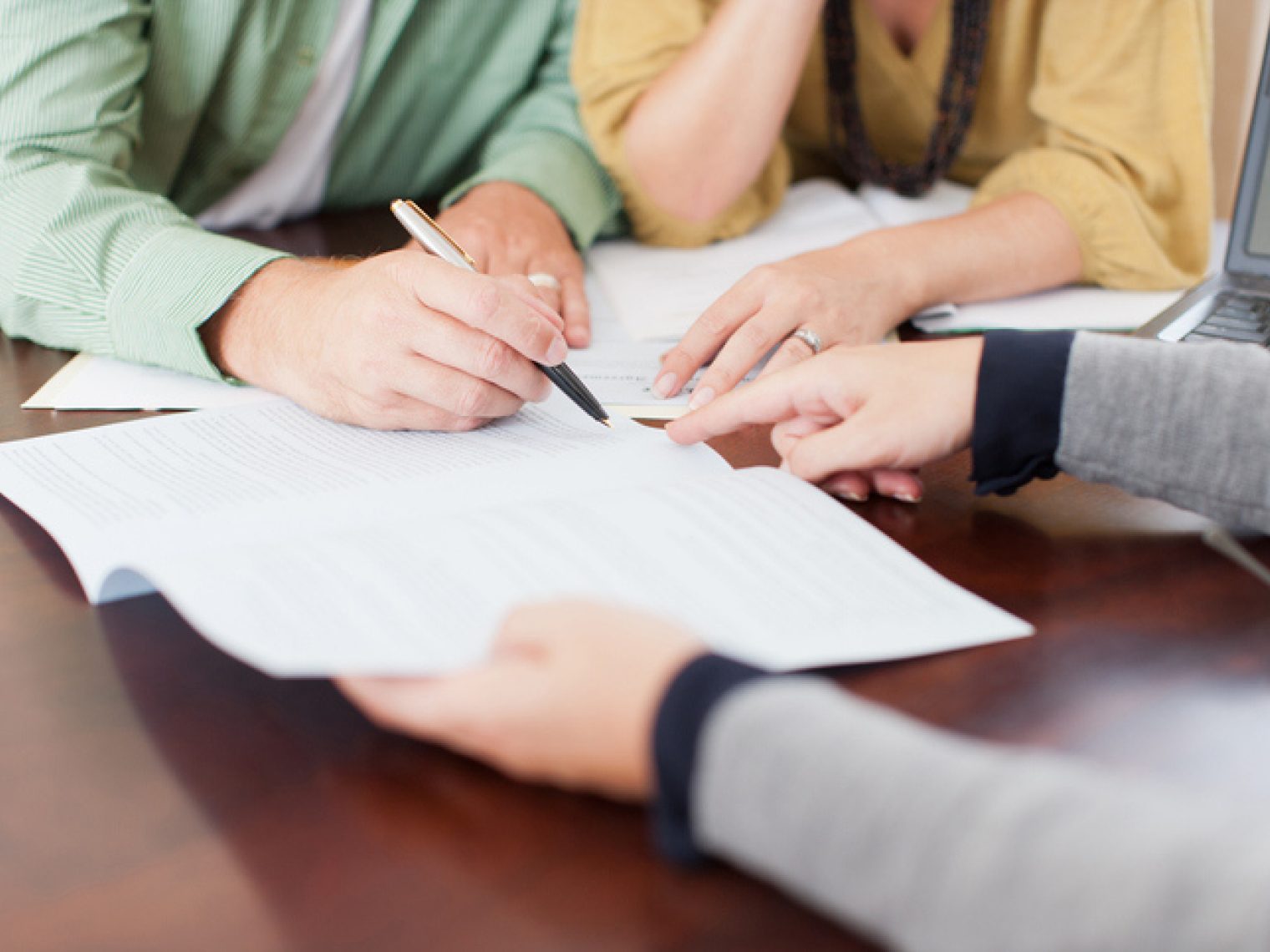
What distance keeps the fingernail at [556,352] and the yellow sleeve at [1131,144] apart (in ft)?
1.94

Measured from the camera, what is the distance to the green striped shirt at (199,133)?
3.10ft

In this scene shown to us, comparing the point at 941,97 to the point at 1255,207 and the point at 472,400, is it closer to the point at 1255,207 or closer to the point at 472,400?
the point at 1255,207

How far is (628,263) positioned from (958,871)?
93 centimetres

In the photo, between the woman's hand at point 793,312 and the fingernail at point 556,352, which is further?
the woman's hand at point 793,312

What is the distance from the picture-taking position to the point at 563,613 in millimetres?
460

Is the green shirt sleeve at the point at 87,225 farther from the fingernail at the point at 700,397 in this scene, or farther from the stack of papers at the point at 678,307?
the fingernail at the point at 700,397

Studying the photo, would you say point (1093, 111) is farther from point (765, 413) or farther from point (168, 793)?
point (168, 793)

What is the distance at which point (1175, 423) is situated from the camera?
2.11 feet

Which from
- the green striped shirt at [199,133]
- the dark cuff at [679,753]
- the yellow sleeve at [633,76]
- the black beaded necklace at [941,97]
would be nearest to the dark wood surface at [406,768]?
the dark cuff at [679,753]

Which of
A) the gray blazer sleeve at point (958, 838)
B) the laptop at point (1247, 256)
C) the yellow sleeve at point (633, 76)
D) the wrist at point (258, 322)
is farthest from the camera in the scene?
the yellow sleeve at point (633, 76)

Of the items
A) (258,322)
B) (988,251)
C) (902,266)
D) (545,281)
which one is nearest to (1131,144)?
(988,251)

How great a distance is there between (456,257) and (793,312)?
0.26 metres

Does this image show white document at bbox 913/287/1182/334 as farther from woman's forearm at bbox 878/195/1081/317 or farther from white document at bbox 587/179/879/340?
white document at bbox 587/179/879/340

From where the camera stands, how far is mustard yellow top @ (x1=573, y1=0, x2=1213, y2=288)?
1.13m
